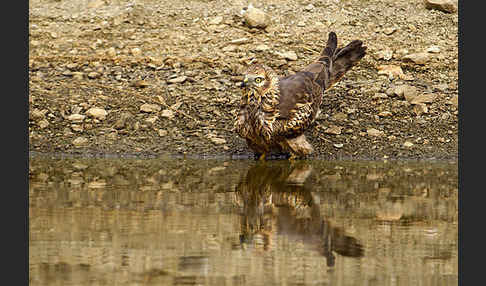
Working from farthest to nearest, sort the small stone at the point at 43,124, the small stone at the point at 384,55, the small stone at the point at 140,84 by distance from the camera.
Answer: the small stone at the point at 384,55
the small stone at the point at 140,84
the small stone at the point at 43,124

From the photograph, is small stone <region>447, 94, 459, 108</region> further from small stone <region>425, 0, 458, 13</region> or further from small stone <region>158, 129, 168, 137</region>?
small stone <region>158, 129, 168, 137</region>

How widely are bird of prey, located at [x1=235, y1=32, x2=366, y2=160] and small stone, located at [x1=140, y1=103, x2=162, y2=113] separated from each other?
1.99 metres

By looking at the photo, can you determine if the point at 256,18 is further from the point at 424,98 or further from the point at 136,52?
the point at 424,98

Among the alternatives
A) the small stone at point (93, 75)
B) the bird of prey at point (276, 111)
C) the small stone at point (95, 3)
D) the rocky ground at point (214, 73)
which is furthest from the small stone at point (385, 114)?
the small stone at point (95, 3)

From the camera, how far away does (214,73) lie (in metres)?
14.1

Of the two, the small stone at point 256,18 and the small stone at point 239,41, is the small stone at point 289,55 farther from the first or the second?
the small stone at point 256,18

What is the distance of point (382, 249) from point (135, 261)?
1949mm

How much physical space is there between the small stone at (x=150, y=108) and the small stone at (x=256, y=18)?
284cm

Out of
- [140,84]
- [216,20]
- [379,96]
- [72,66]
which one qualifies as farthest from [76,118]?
[379,96]

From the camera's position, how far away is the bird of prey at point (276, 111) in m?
11.4

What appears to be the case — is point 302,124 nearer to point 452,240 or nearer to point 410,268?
point 452,240

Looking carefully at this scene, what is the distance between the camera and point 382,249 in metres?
6.89

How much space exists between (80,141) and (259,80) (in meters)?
3.01

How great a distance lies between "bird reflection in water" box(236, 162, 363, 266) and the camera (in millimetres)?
7105
